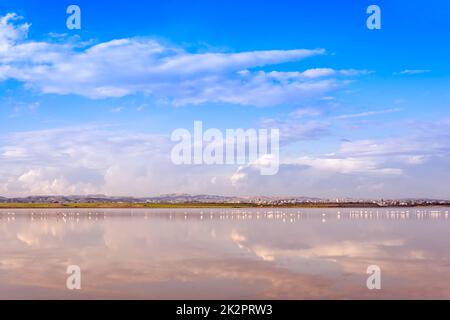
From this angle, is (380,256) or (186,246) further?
(186,246)

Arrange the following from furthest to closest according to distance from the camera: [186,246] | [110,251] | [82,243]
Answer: [82,243] → [186,246] → [110,251]

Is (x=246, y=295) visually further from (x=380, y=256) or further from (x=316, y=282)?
(x=380, y=256)
